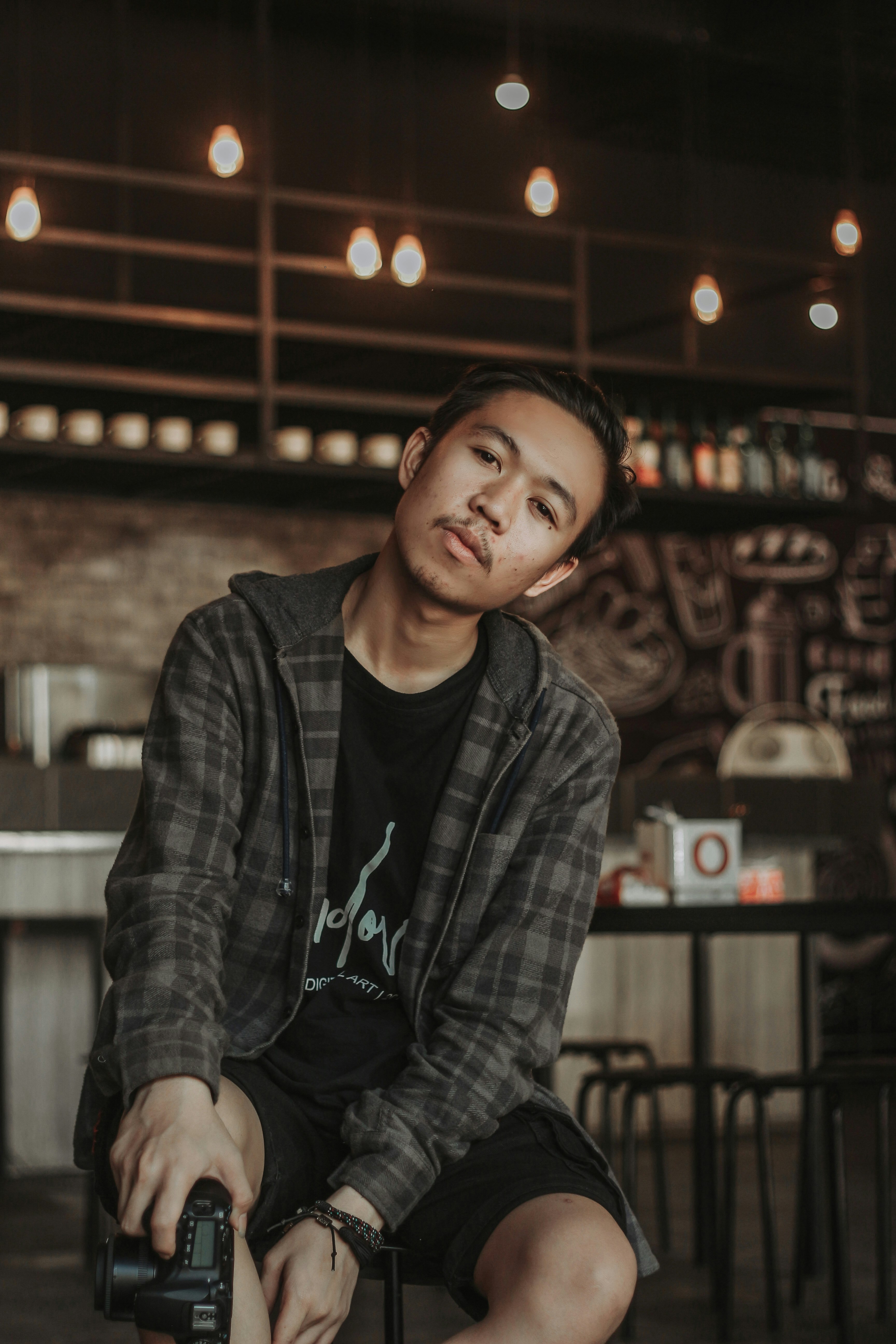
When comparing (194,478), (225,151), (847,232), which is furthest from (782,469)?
(225,151)

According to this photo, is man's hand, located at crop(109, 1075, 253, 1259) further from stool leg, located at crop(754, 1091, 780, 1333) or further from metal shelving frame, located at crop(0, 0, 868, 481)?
metal shelving frame, located at crop(0, 0, 868, 481)

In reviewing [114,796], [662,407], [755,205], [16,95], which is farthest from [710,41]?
[114,796]

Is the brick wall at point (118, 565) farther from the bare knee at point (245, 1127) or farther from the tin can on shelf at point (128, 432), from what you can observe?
the bare knee at point (245, 1127)

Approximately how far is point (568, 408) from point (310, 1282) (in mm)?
867

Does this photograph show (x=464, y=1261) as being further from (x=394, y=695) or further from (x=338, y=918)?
(x=394, y=695)

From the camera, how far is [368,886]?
62.7 inches

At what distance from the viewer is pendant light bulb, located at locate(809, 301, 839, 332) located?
6.07 metres

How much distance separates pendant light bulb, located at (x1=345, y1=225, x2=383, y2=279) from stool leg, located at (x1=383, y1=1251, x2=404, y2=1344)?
3843 mm

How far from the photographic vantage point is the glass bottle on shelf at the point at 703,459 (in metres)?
5.62

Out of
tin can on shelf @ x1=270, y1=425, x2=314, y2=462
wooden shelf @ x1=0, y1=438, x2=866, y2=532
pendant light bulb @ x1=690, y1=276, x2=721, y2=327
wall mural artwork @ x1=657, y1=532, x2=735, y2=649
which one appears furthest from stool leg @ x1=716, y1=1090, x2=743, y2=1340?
wall mural artwork @ x1=657, y1=532, x2=735, y2=649

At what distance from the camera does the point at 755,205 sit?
6.64 meters

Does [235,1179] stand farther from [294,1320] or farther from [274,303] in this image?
[274,303]

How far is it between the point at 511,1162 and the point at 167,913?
395mm

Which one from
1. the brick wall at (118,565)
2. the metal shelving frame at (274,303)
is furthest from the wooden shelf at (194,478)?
the brick wall at (118,565)
